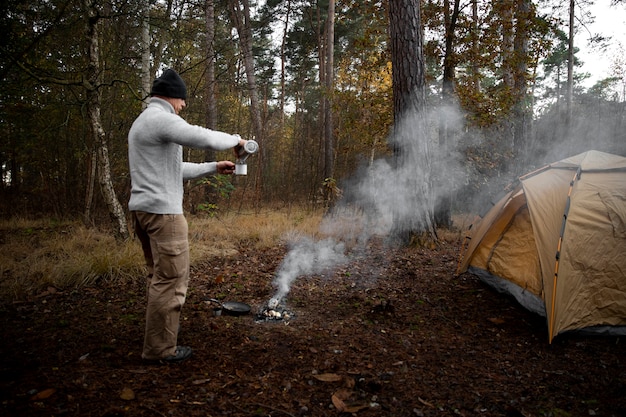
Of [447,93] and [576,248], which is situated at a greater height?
[447,93]

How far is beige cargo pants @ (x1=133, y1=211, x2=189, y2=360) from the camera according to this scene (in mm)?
2426

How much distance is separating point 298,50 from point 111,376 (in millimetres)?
16112

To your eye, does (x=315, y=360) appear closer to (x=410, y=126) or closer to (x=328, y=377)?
(x=328, y=377)

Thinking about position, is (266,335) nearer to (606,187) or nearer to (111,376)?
(111,376)

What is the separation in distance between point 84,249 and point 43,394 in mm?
3844

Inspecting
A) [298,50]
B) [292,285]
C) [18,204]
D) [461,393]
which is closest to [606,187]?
[461,393]

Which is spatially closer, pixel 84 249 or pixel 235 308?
pixel 235 308

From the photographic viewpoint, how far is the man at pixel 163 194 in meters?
2.33

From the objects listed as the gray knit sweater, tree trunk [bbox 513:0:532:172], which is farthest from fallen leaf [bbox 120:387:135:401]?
tree trunk [bbox 513:0:532:172]

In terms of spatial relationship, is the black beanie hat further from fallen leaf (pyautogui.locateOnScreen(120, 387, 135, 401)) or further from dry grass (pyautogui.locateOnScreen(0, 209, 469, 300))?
dry grass (pyautogui.locateOnScreen(0, 209, 469, 300))

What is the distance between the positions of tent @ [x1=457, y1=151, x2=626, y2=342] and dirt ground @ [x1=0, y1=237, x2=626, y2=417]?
0.80 feet

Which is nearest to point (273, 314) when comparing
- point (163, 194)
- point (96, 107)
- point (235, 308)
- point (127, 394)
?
point (235, 308)

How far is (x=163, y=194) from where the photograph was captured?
7.91 ft

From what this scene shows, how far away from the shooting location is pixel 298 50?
52.1 ft
